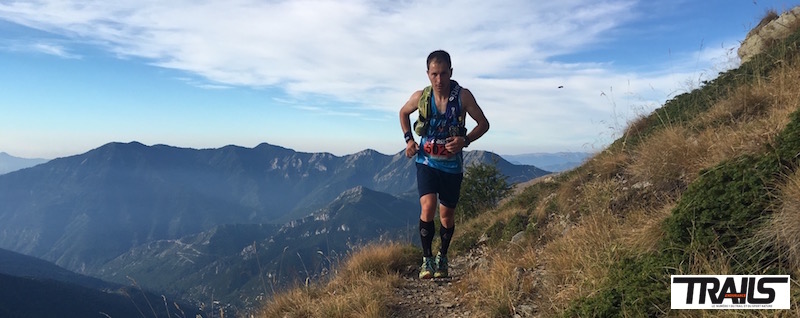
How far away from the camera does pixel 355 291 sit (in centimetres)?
477

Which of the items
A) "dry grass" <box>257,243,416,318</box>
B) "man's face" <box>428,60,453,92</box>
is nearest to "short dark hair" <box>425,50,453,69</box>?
"man's face" <box>428,60,453,92</box>

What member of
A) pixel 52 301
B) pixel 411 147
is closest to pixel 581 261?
pixel 411 147

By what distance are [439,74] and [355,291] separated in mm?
2855

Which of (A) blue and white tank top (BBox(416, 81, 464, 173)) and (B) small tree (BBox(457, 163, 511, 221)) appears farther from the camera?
(B) small tree (BBox(457, 163, 511, 221))

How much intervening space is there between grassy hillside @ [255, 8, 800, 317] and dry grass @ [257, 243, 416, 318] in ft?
0.09

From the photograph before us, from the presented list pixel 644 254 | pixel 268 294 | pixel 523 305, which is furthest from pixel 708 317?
pixel 268 294

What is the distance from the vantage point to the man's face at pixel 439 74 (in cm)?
511

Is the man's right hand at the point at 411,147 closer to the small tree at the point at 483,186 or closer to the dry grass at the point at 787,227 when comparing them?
the dry grass at the point at 787,227

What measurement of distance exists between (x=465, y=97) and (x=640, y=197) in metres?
2.57

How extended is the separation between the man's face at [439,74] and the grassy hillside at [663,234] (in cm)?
234

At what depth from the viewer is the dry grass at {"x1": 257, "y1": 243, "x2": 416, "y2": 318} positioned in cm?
445

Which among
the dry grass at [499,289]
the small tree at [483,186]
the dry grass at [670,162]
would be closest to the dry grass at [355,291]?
the dry grass at [499,289]

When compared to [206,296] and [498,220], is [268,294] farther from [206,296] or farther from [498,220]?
[206,296]

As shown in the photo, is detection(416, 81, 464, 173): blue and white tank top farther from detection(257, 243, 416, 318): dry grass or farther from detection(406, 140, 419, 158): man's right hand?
detection(257, 243, 416, 318): dry grass
